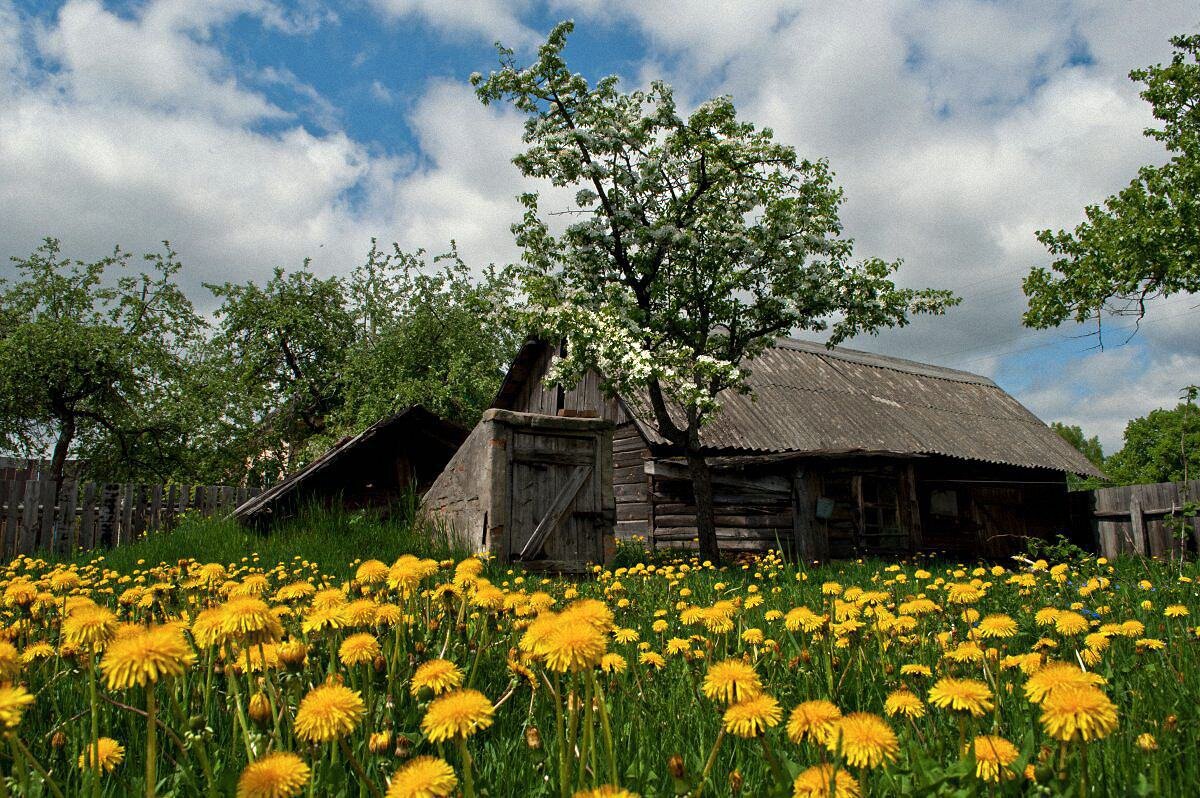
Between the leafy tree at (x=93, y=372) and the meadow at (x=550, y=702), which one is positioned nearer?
the meadow at (x=550, y=702)

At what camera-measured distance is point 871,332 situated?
1291 cm

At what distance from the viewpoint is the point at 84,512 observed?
41.8ft

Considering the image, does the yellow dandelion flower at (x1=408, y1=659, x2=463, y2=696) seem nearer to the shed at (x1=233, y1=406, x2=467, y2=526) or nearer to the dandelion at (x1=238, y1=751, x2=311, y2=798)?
the dandelion at (x1=238, y1=751, x2=311, y2=798)

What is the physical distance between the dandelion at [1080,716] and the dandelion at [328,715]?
1.19 metres

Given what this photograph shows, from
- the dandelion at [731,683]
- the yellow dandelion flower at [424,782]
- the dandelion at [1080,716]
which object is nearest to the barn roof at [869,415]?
the dandelion at [731,683]

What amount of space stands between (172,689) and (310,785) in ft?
2.29

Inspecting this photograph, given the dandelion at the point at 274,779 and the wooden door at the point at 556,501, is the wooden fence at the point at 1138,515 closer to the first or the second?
the wooden door at the point at 556,501

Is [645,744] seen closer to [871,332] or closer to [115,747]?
[115,747]

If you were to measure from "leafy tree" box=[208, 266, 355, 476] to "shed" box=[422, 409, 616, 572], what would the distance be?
18.7 m

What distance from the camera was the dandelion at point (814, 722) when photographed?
1.41 m

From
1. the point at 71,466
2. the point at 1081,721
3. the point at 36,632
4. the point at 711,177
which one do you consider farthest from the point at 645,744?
the point at 71,466

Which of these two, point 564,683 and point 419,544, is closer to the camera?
point 564,683

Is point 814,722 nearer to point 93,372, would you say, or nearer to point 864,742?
point 864,742

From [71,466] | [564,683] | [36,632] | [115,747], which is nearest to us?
[115,747]
